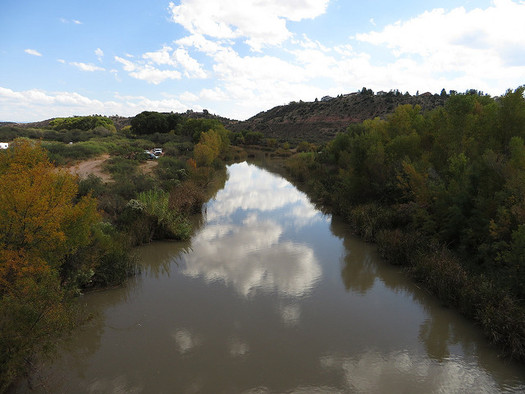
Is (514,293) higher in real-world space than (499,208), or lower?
lower

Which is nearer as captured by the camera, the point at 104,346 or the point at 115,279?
the point at 104,346

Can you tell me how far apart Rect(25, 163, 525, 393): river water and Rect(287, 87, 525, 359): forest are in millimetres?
974

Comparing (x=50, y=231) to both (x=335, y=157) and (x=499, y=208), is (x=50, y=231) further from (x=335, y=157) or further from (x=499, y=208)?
(x=335, y=157)

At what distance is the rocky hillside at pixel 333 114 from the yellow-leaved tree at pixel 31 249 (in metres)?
74.4

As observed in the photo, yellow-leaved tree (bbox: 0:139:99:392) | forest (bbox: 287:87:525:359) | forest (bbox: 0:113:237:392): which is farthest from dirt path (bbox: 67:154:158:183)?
forest (bbox: 287:87:525:359)

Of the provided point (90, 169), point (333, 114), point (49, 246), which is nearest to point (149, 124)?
point (90, 169)

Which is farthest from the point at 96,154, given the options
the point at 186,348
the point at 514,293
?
the point at 514,293

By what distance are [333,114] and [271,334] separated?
99.1 metres

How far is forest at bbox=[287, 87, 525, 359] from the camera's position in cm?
951

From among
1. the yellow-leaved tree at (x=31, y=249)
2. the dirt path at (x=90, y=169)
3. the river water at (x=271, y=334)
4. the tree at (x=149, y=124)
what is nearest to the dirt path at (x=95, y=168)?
the dirt path at (x=90, y=169)

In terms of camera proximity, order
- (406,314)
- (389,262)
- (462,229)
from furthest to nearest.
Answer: (389,262) → (462,229) → (406,314)

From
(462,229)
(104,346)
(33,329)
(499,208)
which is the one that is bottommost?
(104,346)

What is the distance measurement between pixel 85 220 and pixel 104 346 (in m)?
3.53

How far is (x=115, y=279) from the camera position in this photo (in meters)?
11.8
